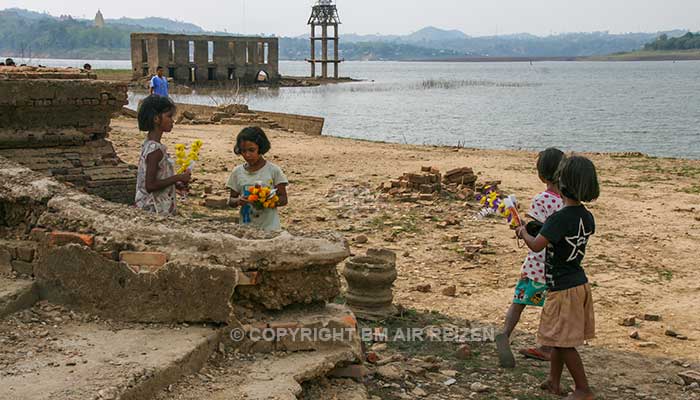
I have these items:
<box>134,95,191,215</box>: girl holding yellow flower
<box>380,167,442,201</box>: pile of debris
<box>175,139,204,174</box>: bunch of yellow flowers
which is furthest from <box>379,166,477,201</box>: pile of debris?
<box>134,95,191,215</box>: girl holding yellow flower

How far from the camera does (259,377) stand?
389 centimetres

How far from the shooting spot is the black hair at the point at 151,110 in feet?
17.5

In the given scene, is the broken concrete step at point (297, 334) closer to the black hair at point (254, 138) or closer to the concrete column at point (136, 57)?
the black hair at point (254, 138)

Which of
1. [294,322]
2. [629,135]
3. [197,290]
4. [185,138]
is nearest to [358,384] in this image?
[294,322]

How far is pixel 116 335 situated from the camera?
4031 millimetres

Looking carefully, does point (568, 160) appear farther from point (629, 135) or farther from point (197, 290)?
point (629, 135)

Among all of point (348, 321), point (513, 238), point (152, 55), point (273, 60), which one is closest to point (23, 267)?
point (348, 321)

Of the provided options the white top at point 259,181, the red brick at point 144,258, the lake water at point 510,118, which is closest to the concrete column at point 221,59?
the lake water at point 510,118

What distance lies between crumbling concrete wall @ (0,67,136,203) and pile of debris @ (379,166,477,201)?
4.05 meters

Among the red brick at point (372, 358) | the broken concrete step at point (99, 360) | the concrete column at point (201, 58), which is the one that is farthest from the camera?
the concrete column at point (201, 58)

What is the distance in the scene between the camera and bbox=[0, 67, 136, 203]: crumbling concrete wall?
8.35 m

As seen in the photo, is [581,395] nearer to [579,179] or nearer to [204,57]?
[579,179]

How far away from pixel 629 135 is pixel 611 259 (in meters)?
25.3

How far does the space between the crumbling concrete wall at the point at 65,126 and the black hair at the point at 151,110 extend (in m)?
3.58
